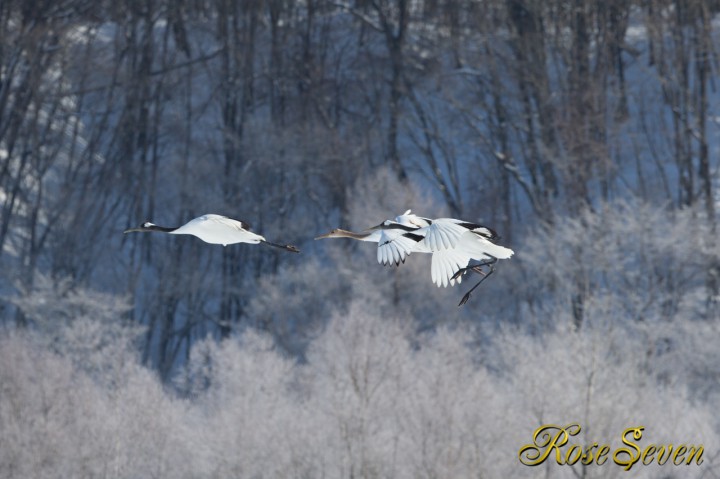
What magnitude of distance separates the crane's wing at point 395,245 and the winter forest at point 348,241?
71.8ft

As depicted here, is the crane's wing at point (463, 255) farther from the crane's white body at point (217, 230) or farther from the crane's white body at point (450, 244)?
the crane's white body at point (217, 230)

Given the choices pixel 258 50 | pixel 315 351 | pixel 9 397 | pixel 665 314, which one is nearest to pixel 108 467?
pixel 9 397

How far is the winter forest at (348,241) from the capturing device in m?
34.8

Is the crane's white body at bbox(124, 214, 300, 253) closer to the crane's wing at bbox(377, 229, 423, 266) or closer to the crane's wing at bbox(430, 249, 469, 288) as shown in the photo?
the crane's wing at bbox(377, 229, 423, 266)

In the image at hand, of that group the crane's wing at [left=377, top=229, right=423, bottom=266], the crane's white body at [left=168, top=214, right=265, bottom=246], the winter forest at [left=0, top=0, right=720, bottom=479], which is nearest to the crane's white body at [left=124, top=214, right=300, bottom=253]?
the crane's white body at [left=168, top=214, right=265, bottom=246]

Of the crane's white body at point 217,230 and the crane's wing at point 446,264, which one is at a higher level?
the crane's white body at point 217,230

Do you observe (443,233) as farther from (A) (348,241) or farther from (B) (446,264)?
(A) (348,241)

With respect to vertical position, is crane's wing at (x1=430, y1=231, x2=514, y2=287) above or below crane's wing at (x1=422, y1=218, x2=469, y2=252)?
below

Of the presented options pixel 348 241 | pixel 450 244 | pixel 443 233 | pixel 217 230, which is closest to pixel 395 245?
pixel 443 233

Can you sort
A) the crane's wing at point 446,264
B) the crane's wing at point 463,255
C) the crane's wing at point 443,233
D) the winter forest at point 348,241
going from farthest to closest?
1. the winter forest at point 348,241
2. the crane's wing at point 446,264
3. the crane's wing at point 463,255
4. the crane's wing at point 443,233

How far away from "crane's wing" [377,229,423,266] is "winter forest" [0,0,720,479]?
862 inches

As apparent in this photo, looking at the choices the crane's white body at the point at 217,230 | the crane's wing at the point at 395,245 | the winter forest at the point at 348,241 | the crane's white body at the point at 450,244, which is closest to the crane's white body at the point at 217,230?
the crane's white body at the point at 217,230

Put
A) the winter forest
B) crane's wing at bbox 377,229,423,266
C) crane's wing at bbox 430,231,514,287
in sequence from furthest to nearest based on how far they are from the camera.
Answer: the winter forest → crane's wing at bbox 430,231,514,287 → crane's wing at bbox 377,229,423,266

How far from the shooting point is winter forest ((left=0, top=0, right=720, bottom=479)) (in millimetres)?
34781
